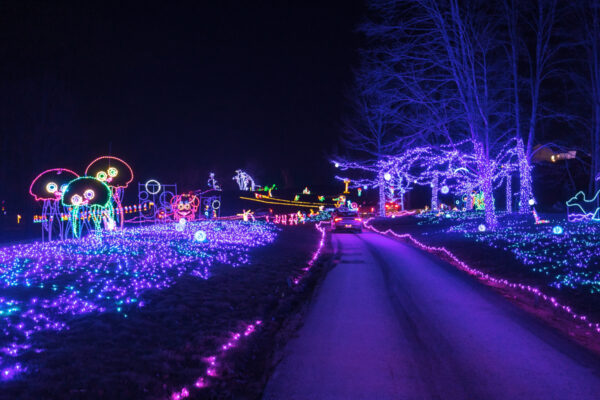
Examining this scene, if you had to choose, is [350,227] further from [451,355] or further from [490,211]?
[451,355]

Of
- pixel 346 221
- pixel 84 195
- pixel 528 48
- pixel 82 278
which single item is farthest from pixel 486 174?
pixel 84 195

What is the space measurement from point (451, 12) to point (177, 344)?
1712cm

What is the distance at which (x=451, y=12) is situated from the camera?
17.7 m

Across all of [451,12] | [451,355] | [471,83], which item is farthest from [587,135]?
[451,355]

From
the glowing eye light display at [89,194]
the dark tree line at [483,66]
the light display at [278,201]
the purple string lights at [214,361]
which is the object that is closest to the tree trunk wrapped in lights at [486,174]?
the dark tree line at [483,66]

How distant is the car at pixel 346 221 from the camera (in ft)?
89.9

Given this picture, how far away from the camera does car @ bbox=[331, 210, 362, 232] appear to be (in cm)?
2739

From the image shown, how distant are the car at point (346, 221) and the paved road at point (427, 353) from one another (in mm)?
18315

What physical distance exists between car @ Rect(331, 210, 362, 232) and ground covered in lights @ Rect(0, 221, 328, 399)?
15.4 meters

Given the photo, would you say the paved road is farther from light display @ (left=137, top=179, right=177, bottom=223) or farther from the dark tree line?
light display @ (left=137, top=179, right=177, bottom=223)

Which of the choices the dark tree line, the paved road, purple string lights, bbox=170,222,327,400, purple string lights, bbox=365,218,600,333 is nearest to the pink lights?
purple string lights, bbox=170,222,327,400

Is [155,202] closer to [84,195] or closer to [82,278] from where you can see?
[84,195]

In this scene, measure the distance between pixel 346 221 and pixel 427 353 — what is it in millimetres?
22066

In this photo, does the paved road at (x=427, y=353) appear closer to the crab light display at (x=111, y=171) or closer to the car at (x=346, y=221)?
the crab light display at (x=111, y=171)
